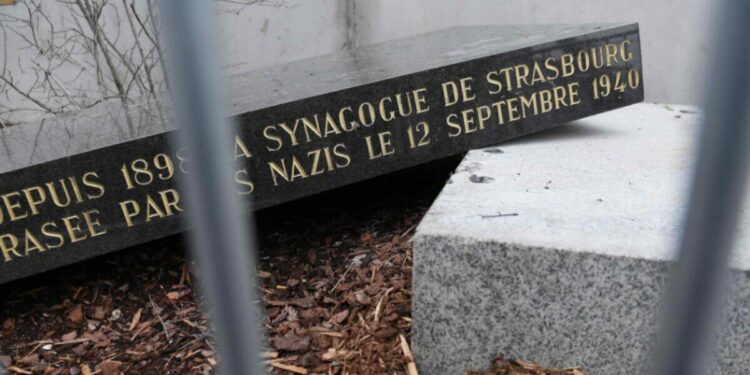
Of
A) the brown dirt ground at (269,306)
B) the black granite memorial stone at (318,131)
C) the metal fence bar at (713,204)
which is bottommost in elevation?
the brown dirt ground at (269,306)

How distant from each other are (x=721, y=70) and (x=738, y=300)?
1396 millimetres

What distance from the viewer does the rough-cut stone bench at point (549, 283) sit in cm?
163

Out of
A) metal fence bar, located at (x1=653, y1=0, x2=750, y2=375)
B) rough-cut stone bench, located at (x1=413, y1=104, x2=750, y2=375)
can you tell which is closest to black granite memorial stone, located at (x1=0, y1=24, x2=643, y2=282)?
rough-cut stone bench, located at (x1=413, y1=104, x2=750, y2=375)

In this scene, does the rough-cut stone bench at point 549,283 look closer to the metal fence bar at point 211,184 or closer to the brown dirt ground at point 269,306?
the brown dirt ground at point 269,306

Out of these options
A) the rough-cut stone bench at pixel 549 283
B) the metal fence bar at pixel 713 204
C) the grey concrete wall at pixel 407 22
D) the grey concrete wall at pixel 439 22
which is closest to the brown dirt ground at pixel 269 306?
the rough-cut stone bench at pixel 549 283

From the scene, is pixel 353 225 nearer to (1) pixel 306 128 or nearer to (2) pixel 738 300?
(1) pixel 306 128

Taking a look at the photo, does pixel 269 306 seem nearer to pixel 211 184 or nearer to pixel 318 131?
pixel 318 131

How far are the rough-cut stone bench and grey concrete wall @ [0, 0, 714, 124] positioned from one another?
2.75 m

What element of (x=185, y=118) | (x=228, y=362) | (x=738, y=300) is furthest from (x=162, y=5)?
(x=738, y=300)

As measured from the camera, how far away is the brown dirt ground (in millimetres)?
2064

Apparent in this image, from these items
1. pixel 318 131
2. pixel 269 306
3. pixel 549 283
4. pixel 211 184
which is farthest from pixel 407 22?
pixel 211 184

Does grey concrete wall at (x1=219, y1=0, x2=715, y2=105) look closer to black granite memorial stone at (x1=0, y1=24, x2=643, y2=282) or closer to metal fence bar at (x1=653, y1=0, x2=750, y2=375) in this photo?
black granite memorial stone at (x1=0, y1=24, x2=643, y2=282)

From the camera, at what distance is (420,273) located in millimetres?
1792

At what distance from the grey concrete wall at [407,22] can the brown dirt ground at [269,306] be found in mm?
1904
